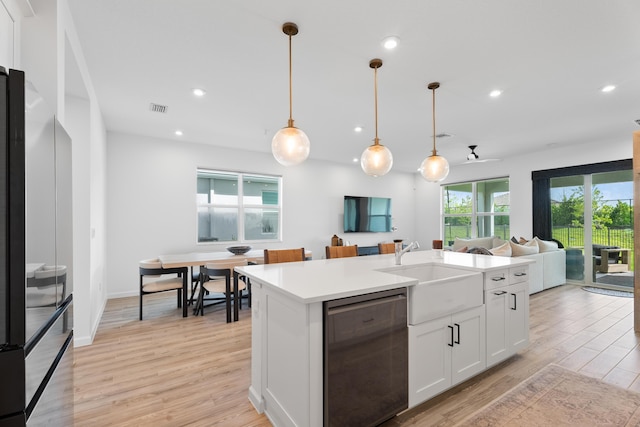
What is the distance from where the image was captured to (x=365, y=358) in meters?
1.60

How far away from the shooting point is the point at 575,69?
2.73m

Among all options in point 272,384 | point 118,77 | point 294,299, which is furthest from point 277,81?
point 272,384

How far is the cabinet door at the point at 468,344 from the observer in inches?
80.8

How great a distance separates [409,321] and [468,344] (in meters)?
Result: 0.68

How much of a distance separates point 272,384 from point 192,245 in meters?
4.03

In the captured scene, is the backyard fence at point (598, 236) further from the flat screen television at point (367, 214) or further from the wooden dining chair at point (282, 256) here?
the wooden dining chair at point (282, 256)

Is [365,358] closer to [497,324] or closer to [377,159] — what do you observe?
[497,324]

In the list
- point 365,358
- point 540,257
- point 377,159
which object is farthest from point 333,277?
point 540,257

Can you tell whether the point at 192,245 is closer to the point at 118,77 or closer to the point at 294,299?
the point at 118,77

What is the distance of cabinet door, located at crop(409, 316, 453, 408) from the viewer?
1.83m

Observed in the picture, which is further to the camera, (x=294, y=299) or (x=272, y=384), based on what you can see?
(x=272, y=384)

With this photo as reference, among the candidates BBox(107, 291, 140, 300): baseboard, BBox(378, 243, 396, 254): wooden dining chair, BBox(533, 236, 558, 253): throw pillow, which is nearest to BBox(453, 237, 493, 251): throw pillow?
BBox(533, 236, 558, 253): throw pillow

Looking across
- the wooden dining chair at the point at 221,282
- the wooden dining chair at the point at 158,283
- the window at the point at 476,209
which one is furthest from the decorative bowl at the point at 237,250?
the window at the point at 476,209

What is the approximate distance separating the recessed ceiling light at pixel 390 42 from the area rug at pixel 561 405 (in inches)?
106
